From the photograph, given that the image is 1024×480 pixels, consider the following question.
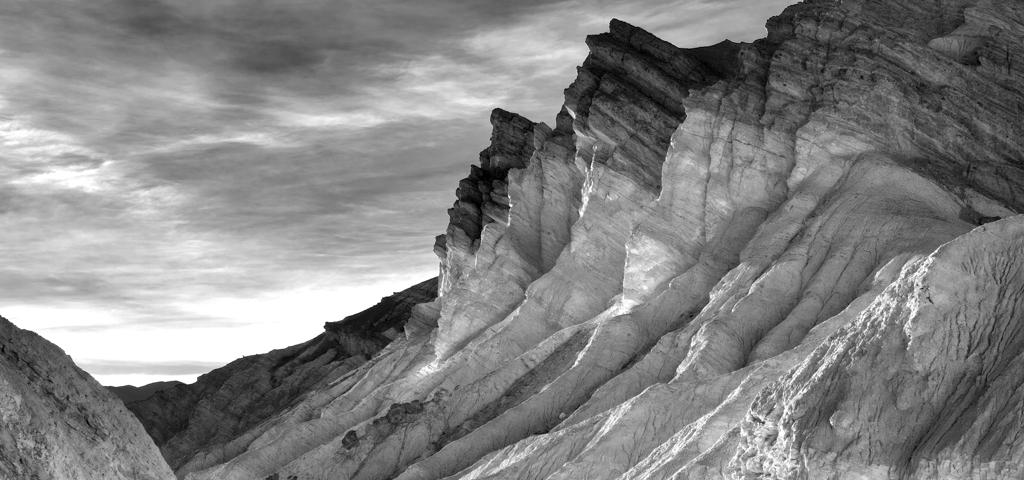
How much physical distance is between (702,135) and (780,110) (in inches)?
163

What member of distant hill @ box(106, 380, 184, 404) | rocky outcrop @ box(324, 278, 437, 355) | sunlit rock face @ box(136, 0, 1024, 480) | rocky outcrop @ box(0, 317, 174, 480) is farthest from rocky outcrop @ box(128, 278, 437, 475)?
rocky outcrop @ box(0, 317, 174, 480)

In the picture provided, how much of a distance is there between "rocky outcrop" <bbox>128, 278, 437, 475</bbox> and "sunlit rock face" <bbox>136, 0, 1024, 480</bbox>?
14666 millimetres

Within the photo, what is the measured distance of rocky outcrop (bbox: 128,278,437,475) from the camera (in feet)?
349

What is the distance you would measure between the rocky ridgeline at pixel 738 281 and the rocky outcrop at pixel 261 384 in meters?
13.2

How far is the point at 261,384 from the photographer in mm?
113562

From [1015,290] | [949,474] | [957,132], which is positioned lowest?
[949,474]

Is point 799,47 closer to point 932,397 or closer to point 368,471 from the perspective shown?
point 368,471

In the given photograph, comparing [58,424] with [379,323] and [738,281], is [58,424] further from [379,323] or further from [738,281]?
[379,323]

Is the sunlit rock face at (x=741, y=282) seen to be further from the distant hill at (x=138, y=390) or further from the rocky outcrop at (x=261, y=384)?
the distant hill at (x=138, y=390)

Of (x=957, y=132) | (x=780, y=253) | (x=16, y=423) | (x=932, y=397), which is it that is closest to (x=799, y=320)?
(x=780, y=253)

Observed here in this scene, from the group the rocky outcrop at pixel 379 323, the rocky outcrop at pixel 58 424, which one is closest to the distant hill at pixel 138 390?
the rocky outcrop at pixel 379 323

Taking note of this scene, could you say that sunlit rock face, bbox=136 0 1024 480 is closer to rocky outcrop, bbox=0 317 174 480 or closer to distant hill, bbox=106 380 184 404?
rocky outcrop, bbox=0 317 174 480

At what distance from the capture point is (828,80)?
63344 millimetres

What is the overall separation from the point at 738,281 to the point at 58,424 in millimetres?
34272
